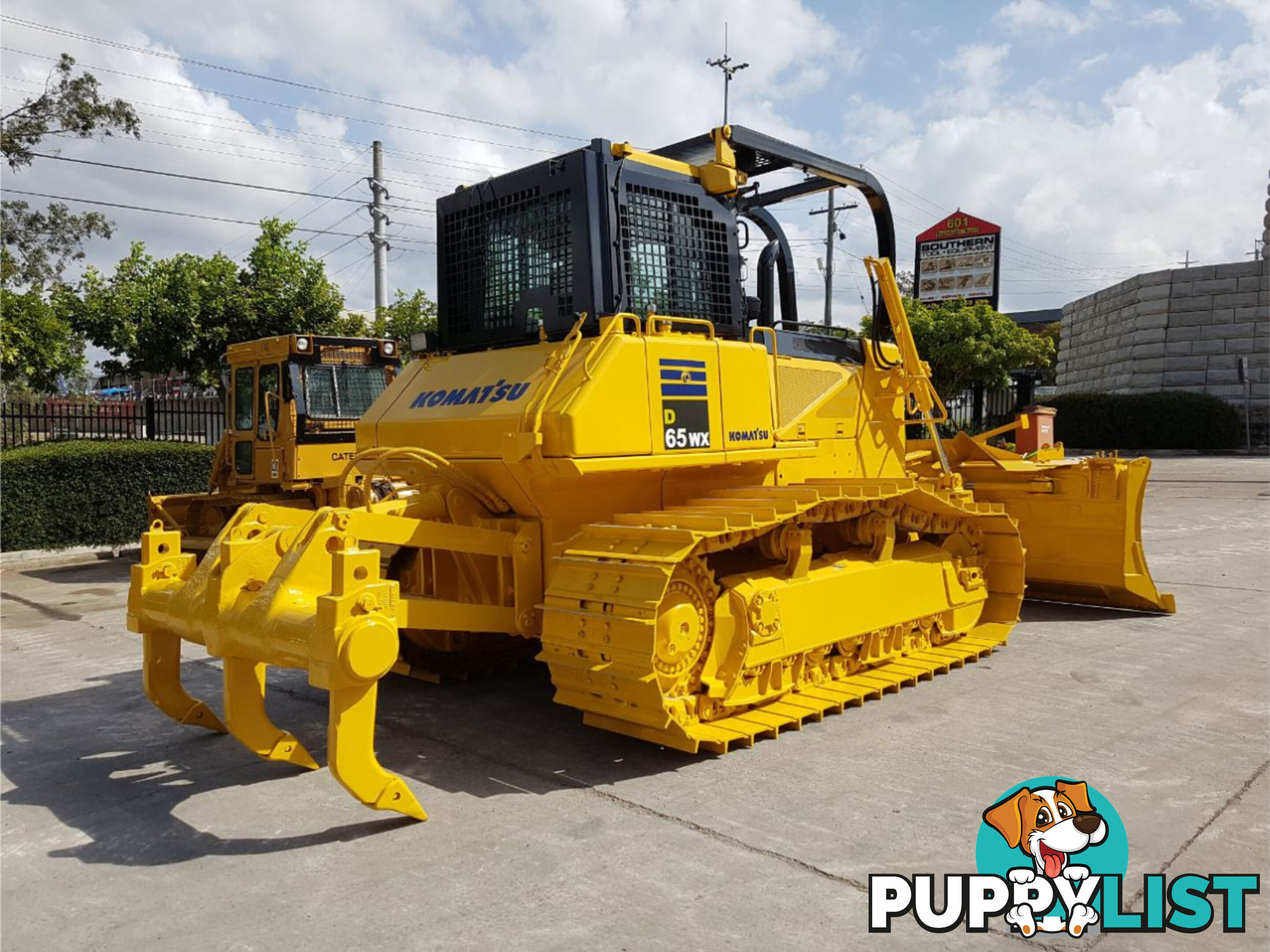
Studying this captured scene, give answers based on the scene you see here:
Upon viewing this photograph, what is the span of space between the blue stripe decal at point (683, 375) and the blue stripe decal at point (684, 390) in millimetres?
26

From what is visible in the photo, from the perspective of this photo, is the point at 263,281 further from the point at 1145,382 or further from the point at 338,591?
the point at 1145,382

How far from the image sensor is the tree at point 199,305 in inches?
653

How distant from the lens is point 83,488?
13.0 meters

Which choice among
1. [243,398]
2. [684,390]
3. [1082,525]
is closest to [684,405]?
[684,390]

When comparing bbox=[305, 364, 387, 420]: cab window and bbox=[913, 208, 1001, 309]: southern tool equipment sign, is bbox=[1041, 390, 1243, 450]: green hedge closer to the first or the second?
bbox=[913, 208, 1001, 309]: southern tool equipment sign

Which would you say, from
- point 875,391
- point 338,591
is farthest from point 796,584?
point 338,591

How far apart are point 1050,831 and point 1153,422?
29143 mm

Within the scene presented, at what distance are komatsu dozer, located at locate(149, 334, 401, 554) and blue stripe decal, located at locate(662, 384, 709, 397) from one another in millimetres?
6582

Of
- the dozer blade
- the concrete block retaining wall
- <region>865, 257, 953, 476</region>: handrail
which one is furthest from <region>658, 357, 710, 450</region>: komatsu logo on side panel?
the concrete block retaining wall

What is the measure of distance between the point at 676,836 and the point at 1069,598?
5.92m

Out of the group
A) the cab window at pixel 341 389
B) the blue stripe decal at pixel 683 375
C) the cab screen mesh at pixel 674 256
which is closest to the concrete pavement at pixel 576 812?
the blue stripe decal at pixel 683 375

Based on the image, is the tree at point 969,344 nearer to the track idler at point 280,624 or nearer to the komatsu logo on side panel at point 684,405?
the komatsu logo on side panel at point 684,405

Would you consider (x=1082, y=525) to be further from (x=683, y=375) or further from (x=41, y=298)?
(x=41, y=298)

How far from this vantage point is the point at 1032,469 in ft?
27.6
